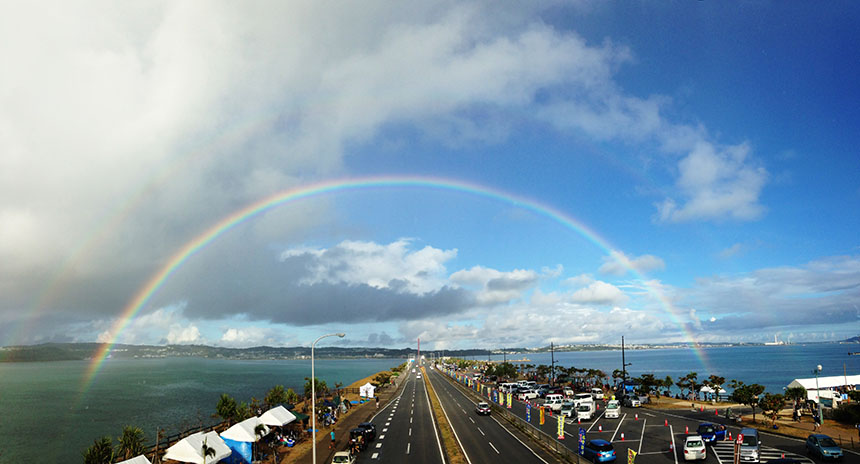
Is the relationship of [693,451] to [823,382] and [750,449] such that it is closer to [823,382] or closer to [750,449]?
[750,449]

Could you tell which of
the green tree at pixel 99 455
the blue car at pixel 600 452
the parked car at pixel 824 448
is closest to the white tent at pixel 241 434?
the green tree at pixel 99 455

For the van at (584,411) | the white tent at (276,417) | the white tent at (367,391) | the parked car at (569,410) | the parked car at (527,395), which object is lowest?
the parked car at (527,395)

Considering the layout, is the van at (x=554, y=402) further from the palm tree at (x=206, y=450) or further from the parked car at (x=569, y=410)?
the palm tree at (x=206, y=450)

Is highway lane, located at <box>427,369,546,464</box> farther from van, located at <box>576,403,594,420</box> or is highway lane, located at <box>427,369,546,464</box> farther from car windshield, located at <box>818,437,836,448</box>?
car windshield, located at <box>818,437,836,448</box>

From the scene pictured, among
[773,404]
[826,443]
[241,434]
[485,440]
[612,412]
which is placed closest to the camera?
[826,443]

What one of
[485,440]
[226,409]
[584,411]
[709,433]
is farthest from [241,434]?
[709,433]

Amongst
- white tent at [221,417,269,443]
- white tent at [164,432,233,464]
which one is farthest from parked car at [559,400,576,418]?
white tent at [164,432,233,464]

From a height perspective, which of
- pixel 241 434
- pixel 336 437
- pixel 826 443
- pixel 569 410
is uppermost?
pixel 241 434
